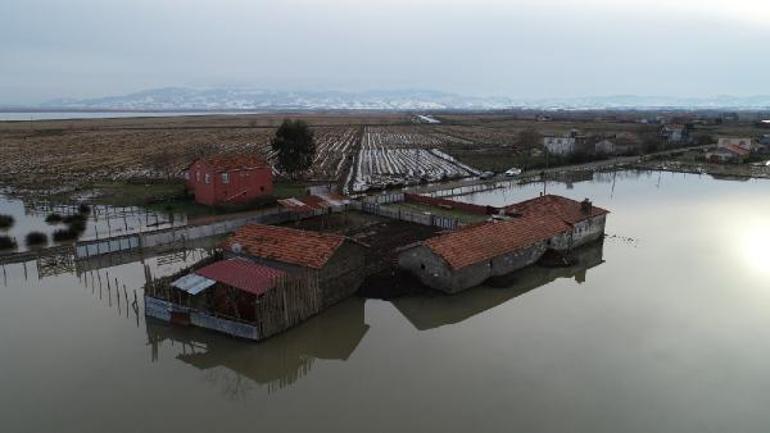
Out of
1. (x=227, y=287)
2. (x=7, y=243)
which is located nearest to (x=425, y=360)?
(x=227, y=287)

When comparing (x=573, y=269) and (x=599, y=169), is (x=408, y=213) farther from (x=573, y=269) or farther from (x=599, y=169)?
(x=599, y=169)

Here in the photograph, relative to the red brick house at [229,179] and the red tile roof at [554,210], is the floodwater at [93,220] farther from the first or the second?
the red tile roof at [554,210]

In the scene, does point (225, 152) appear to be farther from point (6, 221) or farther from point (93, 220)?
point (6, 221)

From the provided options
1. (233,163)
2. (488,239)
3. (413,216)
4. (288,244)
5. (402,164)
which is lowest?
(402,164)

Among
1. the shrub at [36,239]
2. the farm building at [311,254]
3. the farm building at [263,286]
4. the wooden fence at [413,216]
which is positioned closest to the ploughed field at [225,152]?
the wooden fence at [413,216]

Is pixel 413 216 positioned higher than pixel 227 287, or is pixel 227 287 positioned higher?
pixel 227 287

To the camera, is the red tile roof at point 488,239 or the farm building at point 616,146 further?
the farm building at point 616,146
